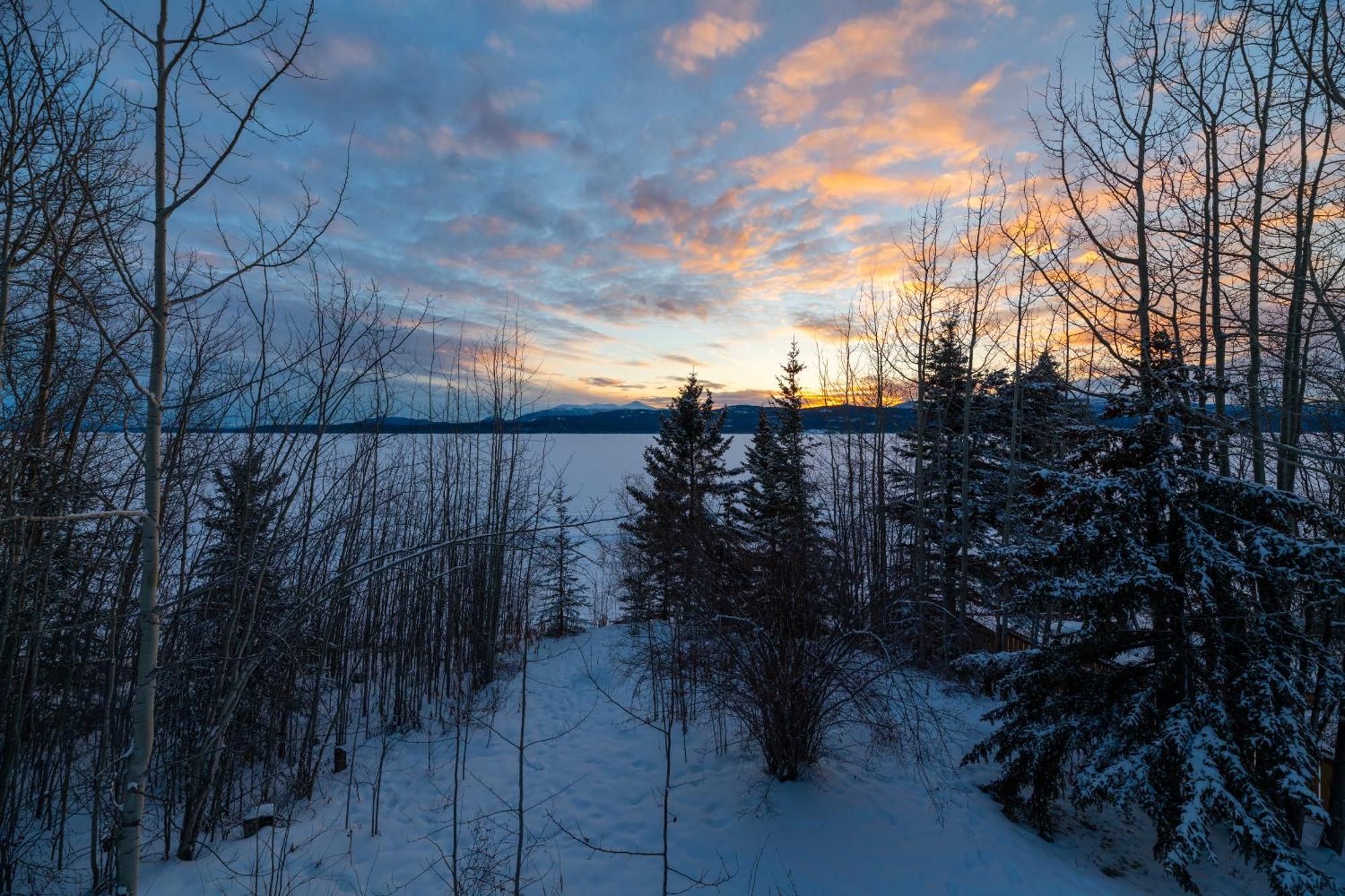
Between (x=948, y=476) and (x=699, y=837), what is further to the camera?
(x=948, y=476)

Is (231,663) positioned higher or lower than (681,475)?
lower

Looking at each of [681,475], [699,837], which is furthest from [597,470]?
[699,837]

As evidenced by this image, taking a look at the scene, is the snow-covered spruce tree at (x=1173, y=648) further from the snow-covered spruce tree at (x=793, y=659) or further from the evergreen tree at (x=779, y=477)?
the evergreen tree at (x=779, y=477)

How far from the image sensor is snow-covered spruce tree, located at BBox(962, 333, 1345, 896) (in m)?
4.40

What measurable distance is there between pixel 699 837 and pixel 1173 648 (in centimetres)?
508

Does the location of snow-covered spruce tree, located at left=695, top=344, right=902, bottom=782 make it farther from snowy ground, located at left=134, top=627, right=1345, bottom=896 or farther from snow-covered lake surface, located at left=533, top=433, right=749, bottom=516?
snow-covered lake surface, located at left=533, top=433, right=749, bottom=516

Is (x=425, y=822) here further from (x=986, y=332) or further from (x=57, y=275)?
(x=986, y=332)

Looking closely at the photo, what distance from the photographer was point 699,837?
19.0ft

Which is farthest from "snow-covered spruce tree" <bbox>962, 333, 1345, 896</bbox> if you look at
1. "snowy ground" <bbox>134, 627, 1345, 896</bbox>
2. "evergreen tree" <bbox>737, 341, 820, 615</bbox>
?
"evergreen tree" <bbox>737, 341, 820, 615</bbox>

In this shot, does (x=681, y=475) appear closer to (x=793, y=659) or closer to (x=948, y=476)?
(x=948, y=476)

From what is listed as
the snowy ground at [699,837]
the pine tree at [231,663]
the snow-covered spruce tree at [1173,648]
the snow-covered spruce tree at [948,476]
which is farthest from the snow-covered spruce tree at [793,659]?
the snow-covered spruce tree at [948,476]

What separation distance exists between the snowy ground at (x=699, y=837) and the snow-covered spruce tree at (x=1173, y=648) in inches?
23.3

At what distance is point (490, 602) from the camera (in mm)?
11938

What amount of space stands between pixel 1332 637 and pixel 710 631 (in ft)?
21.4
